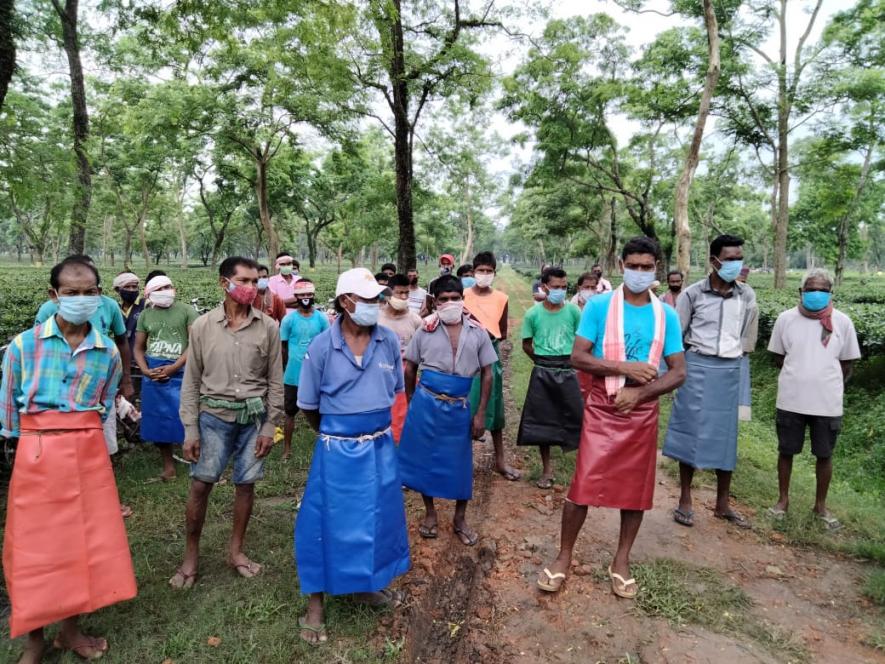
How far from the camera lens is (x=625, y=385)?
3.03 m

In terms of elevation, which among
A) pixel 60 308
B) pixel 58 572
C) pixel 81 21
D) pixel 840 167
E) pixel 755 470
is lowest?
pixel 755 470

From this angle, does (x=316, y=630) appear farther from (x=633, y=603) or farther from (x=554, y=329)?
(x=554, y=329)

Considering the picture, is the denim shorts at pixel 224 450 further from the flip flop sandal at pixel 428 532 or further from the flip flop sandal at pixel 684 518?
the flip flop sandal at pixel 684 518

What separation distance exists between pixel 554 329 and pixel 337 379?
267cm

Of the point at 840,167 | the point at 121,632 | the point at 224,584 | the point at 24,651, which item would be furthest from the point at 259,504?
the point at 840,167

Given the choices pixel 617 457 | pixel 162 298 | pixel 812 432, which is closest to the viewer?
pixel 617 457

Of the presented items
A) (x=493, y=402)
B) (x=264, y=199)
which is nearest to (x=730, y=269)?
(x=493, y=402)

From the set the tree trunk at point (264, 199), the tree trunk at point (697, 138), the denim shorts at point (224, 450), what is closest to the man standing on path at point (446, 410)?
the denim shorts at point (224, 450)

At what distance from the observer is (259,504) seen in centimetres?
446

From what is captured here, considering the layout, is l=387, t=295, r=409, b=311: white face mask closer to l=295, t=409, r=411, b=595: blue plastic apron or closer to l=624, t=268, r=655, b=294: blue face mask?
l=295, t=409, r=411, b=595: blue plastic apron

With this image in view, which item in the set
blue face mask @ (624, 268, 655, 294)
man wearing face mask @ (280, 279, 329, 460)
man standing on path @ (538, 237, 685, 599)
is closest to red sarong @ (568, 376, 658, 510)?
man standing on path @ (538, 237, 685, 599)

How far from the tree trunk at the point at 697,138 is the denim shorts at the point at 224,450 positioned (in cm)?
819

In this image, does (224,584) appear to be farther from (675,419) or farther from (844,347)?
(844,347)

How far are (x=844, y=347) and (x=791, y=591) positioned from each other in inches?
78.0
